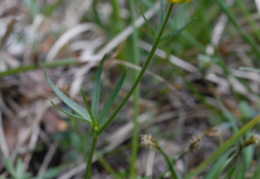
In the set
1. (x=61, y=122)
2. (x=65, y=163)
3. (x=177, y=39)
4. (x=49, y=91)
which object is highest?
(x=177, y=39)

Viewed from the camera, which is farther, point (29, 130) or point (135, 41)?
point (29, 130)

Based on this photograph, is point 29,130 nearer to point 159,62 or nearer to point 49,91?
→ point 49,91

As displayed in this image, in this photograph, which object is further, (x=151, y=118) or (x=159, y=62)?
(x=159, y=62)

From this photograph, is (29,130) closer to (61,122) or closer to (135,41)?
(61,122)

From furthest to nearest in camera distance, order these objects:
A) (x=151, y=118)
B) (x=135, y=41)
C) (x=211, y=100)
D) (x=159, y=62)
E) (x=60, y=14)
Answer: (x=60, y=14) < (x=159, y=62) < (x=211, y=100) < (x=151, y=118) < (x=135, y=41)

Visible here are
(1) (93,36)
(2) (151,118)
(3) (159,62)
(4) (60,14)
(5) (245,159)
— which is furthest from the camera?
(4) (60,14)

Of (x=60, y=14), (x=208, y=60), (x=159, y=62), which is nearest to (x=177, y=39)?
(x=159, y=62)

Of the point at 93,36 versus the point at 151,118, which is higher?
the point at 93,36

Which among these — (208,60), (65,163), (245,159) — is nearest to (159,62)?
(208,60)

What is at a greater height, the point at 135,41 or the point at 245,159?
the point at 135,41
